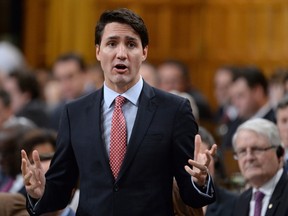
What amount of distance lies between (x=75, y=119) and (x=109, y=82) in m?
0.23

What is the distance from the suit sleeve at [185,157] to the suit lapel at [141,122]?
4.9 inches

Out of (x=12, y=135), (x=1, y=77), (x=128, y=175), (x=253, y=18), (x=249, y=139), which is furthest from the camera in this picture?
(x=253, y=18)

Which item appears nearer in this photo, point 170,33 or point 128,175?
point 128,175

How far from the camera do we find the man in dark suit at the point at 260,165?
19.6ft

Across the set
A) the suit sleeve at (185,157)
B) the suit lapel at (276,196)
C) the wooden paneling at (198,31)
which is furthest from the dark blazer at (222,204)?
the wooden paneling at (198,31)

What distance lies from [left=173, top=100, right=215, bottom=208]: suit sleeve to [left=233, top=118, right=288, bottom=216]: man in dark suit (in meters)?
1.46

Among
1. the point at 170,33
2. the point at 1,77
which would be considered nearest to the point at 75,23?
the point at 170,33

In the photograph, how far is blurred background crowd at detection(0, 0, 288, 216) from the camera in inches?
403

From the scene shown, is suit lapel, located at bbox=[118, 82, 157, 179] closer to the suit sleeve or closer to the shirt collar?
the shirt collar

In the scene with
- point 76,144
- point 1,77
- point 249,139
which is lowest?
point 1,77

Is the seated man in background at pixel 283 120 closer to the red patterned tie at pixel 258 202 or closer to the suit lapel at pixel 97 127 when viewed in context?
the red patterned tie at pixel 258 202

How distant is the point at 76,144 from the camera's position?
4613mm

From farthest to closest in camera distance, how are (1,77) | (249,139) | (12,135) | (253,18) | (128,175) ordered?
1. (253,18)
2. (1,77)
3. (12,135)
4. (249,139)
5. (128,175)

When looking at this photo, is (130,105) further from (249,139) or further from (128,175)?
(249,139)
